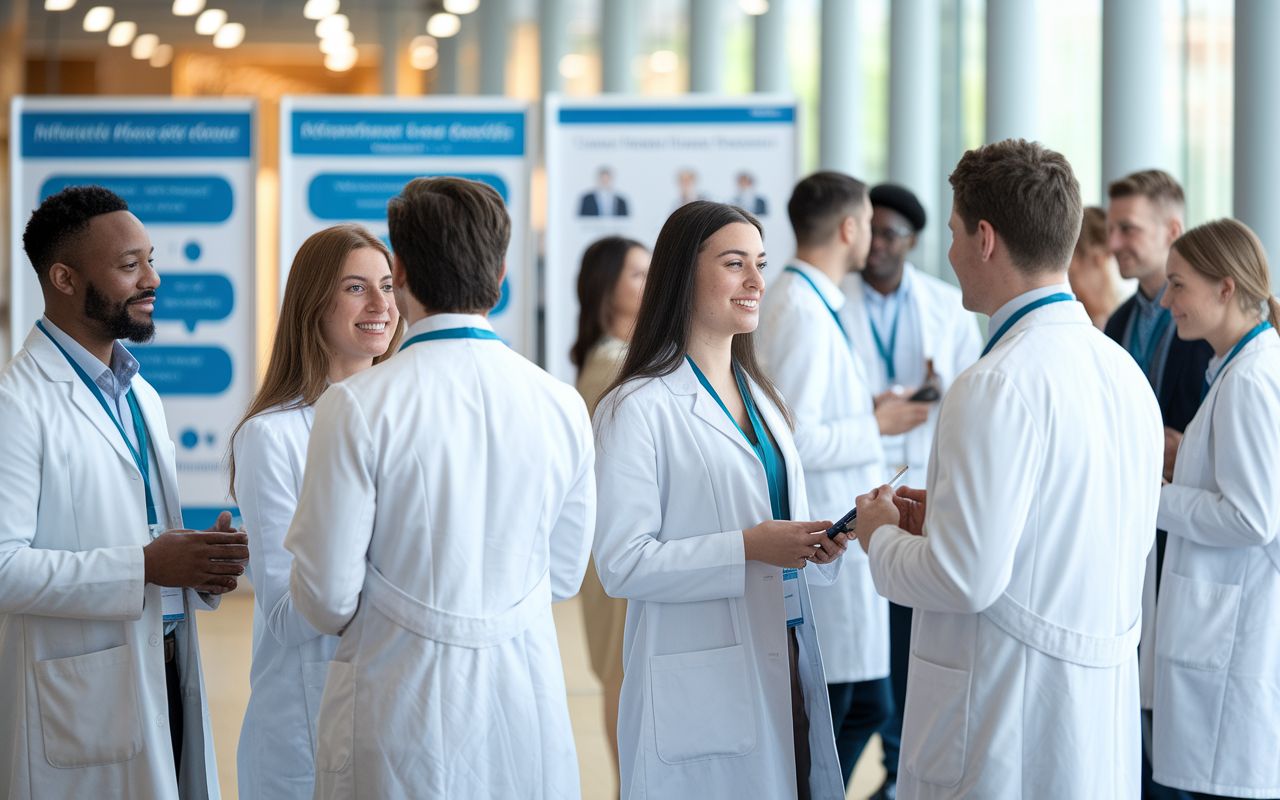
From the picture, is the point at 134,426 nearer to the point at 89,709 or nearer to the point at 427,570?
the point at 89,709

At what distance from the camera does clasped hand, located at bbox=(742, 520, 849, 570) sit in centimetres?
228

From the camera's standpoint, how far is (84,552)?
7.00 ft

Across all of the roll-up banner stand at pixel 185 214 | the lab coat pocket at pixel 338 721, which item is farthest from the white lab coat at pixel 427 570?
the roll-up banner stand at pixel 185 214

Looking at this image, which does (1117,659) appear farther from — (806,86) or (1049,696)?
(806,86)

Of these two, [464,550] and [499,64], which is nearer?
[464,550]

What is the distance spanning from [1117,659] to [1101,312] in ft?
8.44

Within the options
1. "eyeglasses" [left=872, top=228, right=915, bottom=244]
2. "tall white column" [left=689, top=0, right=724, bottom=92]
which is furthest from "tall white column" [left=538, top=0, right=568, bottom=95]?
"eyeglasses" [left=872, top=228, right=915, bottom=244]

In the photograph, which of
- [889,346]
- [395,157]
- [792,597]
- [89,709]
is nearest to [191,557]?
[89,709]

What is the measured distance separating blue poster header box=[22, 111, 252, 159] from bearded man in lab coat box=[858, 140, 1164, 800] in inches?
183

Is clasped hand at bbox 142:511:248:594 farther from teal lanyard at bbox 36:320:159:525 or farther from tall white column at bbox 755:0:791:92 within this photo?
tall white column at bbox 755:0:791:92

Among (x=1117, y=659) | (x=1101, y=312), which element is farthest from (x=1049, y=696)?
(x=1101, y=312)

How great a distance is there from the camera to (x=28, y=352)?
7.30 ft

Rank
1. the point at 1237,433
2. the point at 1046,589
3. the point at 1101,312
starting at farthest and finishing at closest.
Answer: the point at 1101,312, the point at 1237,433, the point at 1046,589

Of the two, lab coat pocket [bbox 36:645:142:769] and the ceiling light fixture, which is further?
the ceiling light fixture
